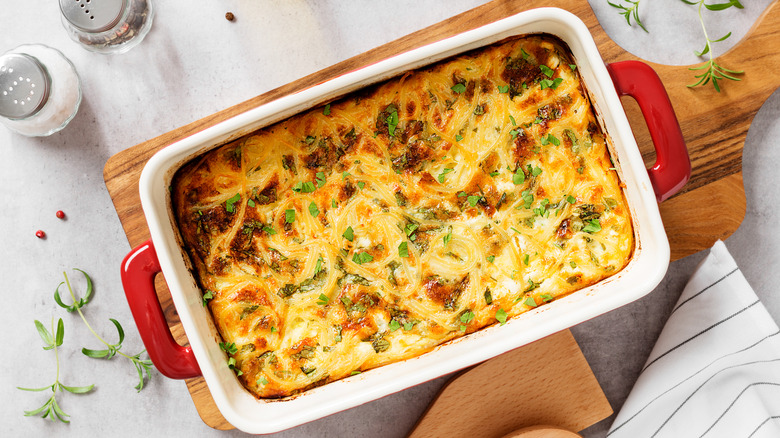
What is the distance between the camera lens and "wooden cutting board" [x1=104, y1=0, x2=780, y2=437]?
183 centimetres

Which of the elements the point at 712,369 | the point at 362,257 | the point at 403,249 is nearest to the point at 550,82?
the point at 403,249

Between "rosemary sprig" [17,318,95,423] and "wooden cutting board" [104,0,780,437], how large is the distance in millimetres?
543

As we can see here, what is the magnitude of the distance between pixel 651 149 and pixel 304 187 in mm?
1169

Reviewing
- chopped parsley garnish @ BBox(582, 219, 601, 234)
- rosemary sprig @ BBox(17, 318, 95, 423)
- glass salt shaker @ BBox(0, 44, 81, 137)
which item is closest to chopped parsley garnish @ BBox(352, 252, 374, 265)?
chopped parsley garnish @ BBox(582, 219, 601, 234)

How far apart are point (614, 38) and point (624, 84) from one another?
0.63m

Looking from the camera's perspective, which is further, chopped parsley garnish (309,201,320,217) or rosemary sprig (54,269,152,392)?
rosemary sprig (54,269,152,392)

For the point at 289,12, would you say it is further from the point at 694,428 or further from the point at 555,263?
the point at 694,428

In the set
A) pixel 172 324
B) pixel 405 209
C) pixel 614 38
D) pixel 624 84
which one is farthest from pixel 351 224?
pixel 614 38

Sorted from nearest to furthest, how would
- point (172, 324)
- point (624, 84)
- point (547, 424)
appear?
point (624, 84) → point (172, 324) → point (547, 424)

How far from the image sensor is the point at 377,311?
173cm

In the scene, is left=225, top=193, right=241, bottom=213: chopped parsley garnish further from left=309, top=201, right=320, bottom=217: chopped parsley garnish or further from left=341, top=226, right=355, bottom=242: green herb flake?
left=341, top=226, right=355, bottom=242: green herb flake

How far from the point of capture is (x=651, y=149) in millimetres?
1842

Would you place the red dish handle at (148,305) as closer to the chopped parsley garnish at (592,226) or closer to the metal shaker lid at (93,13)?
the metal shaker lid at (93,13)

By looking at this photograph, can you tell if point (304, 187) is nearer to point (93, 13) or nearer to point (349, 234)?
point (349, 234)
